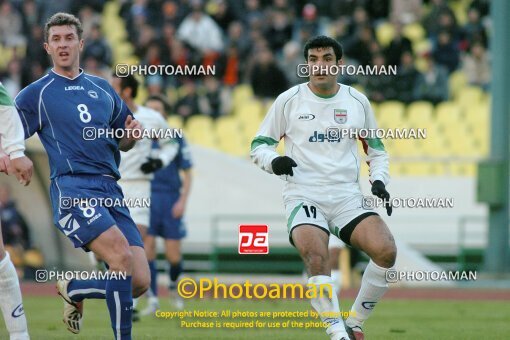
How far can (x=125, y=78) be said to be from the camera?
11633mm

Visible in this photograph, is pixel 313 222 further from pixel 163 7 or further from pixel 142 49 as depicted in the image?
pixel 163 7

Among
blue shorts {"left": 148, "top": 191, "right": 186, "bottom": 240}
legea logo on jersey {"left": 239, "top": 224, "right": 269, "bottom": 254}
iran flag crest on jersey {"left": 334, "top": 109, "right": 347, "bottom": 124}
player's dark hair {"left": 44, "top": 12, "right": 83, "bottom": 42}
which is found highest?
player's dark hair {"left": 44, "top": 12, "right": 83, "bottom": 42}

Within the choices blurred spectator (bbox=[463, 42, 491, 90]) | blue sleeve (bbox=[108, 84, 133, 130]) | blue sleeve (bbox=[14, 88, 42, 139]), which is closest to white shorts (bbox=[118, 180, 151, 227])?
blue sleeve (bbox=[108, 84, 133, 130])

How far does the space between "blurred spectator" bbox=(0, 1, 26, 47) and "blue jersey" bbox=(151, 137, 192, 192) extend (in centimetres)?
1038

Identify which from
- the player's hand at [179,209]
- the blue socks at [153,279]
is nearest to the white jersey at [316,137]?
the blue socks at [153,279]

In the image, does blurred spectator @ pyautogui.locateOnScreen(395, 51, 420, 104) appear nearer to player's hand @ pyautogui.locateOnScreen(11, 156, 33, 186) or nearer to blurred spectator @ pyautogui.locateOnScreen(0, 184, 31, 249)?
blurred spectator @ pyautogui.locateOnScreen(0, 184, 31, 249)

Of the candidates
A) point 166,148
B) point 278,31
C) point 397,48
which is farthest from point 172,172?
point 278,31

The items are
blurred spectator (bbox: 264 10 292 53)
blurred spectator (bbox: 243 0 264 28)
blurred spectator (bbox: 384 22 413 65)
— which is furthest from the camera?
blurred spectator (bbox: 243 0 264 28)

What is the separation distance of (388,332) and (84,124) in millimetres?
3825

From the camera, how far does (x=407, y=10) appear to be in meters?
22.4

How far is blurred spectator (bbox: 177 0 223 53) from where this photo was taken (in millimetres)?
21953

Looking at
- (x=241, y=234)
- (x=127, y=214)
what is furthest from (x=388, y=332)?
(x=127, y=214)

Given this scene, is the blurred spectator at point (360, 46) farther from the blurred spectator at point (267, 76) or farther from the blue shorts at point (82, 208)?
the blue shorts at point (82, 208)

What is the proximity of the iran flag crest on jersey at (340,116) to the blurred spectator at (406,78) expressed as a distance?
34.9 feet
